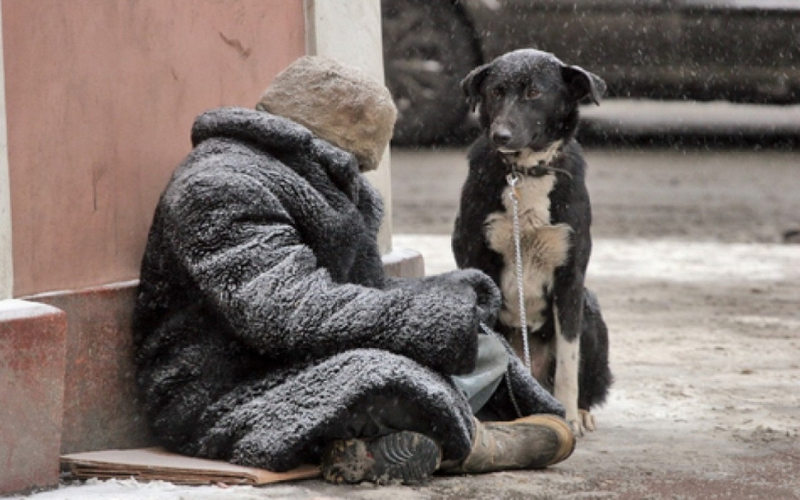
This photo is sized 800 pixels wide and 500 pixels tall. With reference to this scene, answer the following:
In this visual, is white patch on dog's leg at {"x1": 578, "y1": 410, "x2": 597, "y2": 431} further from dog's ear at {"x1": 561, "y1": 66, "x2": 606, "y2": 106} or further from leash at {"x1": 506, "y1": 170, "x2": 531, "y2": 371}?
dog's ear at {"x1": 561, "y1": 66, "x2": 606, "y2": 106}

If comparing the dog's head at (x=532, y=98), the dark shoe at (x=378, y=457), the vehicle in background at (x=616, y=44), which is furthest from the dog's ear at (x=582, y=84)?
the vehicle in background at (x=616, y=44)

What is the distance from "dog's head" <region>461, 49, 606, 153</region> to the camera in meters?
4.98

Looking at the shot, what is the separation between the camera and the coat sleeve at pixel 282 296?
3.87 m

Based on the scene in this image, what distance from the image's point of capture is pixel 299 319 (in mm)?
3873

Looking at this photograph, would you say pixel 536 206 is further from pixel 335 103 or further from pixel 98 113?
pixel 98 113

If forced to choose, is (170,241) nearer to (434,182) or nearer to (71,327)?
(71,327)

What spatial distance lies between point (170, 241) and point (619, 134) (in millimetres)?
9989

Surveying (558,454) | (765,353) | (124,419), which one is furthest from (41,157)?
(765,353)

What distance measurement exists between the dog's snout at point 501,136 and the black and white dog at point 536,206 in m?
0.02

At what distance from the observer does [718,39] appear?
1162cm

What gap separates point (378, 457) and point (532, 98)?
1.66 m

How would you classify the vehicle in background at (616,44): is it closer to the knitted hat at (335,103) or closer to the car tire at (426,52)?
the car tire at (426,52)

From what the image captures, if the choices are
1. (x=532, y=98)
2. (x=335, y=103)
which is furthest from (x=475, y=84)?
(x=335, y=103)

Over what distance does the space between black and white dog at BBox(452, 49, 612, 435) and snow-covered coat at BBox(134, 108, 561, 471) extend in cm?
93
